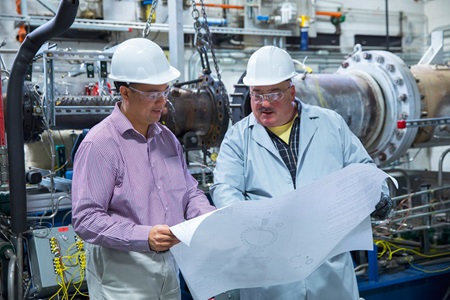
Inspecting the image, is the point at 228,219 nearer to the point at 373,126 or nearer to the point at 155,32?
the point at 373,126

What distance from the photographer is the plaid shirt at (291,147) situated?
169 cm

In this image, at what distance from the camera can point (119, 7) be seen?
16.4 ft

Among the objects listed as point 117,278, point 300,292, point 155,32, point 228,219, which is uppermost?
point 155,32

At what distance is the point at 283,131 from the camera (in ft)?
5.73

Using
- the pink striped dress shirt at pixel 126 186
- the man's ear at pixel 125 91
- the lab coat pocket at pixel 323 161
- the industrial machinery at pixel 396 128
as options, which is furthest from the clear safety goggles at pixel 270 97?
the industrial machinery at pixel 396 128

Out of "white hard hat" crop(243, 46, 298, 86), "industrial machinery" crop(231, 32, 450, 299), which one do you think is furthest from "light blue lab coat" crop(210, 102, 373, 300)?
"industrial machinery" crop(231, 32, 450, 299)

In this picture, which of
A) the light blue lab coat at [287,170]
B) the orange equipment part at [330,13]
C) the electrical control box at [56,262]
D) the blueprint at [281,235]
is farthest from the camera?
the orange equipment part at [330,13]

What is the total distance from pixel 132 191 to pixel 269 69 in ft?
1.90

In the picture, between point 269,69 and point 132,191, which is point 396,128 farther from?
point 132,191

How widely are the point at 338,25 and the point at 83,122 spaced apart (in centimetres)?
423

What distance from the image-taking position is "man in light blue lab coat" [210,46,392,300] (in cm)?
165

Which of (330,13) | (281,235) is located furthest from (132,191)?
(330,13)

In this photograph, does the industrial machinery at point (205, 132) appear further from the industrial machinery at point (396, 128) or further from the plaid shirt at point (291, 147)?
the plaid shirt at point (291, 147)

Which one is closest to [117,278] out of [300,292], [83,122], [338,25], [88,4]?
[300,292]
